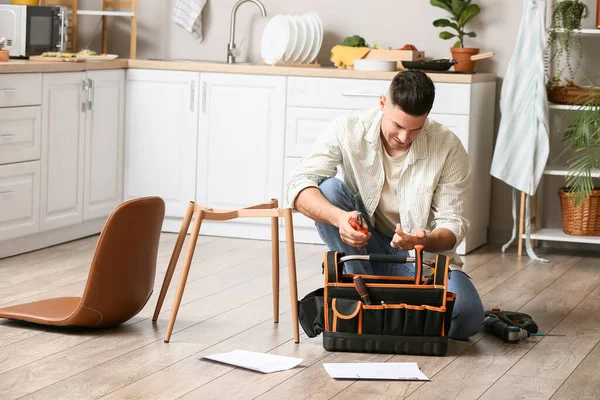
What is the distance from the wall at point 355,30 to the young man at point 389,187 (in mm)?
2101

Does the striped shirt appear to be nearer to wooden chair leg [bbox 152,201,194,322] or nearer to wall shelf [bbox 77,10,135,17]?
wooden chair leg [bbox 152,201,194,322]

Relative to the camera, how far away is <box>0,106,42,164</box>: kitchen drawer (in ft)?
14.3

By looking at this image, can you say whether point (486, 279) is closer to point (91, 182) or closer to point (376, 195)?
point (376, 195)

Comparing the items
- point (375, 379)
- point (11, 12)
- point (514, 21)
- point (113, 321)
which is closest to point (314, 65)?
point (514, 21)

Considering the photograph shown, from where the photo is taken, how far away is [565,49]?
16.5 feet

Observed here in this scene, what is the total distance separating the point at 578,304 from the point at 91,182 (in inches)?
94.7

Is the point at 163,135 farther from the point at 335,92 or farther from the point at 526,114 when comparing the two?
the point at 526,114

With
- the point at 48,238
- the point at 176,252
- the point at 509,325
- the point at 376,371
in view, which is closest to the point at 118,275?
the point at 176,252

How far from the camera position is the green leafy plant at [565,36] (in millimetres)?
4902

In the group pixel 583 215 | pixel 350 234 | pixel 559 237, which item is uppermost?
pixel 350 234

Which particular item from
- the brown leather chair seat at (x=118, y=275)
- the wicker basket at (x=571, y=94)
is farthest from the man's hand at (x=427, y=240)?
the wicker basket at (x=571, y=94)

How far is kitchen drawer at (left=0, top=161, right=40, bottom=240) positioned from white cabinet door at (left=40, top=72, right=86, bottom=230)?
6 centimetres

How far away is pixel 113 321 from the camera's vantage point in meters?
3.24

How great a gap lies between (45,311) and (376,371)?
1.09 meters
